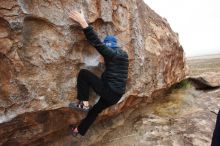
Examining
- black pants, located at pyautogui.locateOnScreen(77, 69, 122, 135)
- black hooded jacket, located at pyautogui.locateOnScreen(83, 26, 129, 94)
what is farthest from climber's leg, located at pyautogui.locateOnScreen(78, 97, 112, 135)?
black hooded jacket, located at pyautogui.locateOnScreen(83, 26, 129, 94)

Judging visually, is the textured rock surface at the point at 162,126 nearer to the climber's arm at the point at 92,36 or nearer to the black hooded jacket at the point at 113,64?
the black hooded jacket at the point at 113,64

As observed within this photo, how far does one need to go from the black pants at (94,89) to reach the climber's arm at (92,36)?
0.63 meters

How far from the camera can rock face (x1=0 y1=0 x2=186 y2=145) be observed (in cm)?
634

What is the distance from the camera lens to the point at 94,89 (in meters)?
6.91

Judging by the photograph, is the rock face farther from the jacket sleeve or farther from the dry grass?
the dry grass

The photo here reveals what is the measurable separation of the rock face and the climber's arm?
231 millimetres

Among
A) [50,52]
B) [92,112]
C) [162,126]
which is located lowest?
[162,126]

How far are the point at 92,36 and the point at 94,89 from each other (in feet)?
4.00

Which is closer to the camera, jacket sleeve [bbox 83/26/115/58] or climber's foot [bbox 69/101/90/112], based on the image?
jacket sleeve [bbox 83/26/115/58]

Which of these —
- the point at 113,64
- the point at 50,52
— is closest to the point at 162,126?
the point at 113,64

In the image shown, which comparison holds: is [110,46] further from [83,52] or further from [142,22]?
[142,22]

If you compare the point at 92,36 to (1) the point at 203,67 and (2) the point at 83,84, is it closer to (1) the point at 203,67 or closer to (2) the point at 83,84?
(2) the point at 83,84

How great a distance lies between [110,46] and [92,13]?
1.24 meters

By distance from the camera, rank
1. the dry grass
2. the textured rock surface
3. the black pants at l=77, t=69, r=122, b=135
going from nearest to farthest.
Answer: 1. the black pants at l=77, t=69, r=122, b=135
2. the textured rock surface
3. the dry grass
